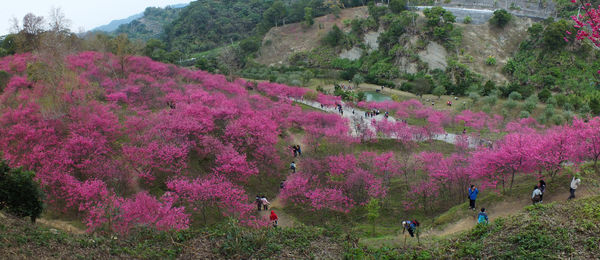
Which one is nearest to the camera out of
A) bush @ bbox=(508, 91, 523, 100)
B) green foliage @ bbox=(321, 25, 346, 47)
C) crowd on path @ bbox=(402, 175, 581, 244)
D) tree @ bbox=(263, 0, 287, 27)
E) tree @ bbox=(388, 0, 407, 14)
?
crowd on path @ bbox=(402, 175, 581, 244)

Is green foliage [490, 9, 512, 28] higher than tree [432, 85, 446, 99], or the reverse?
green foliage [490, 9, 512, 28]

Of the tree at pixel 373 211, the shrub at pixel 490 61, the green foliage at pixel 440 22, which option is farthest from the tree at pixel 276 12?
the tree at pixel 373 211

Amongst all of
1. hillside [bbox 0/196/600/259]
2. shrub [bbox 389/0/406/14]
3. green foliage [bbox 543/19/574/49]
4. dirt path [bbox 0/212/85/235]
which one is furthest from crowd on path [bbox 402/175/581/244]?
shrub [bbox 389/0/406/14]

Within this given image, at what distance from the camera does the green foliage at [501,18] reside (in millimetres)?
46094

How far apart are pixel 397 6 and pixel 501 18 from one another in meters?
15.9

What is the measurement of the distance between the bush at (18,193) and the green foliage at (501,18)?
2134 inches

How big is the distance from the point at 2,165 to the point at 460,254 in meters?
14.6

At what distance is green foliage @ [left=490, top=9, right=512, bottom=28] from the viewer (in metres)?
46.1

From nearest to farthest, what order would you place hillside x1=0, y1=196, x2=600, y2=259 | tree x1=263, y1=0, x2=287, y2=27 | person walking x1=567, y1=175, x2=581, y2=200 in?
hillside x1=0, y1=196, x2=600, y2=259 → person walking x1=567, y1=175, x2=581, y2=200 → tree x1=263, y1=0, x2=287, y2=27

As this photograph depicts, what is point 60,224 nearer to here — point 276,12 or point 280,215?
point 280,215

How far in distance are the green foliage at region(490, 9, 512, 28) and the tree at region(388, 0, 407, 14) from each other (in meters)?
14.0

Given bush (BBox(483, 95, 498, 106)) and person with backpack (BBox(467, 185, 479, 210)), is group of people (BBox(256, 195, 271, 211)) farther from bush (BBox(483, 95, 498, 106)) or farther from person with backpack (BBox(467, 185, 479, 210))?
bush (BBox(483, 95, 498, 106))

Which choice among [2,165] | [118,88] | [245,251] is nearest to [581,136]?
[245,251]

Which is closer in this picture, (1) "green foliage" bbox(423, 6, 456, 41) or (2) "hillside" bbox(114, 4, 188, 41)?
(1) "green foliage" bbox(423, 6, 456, 41)
